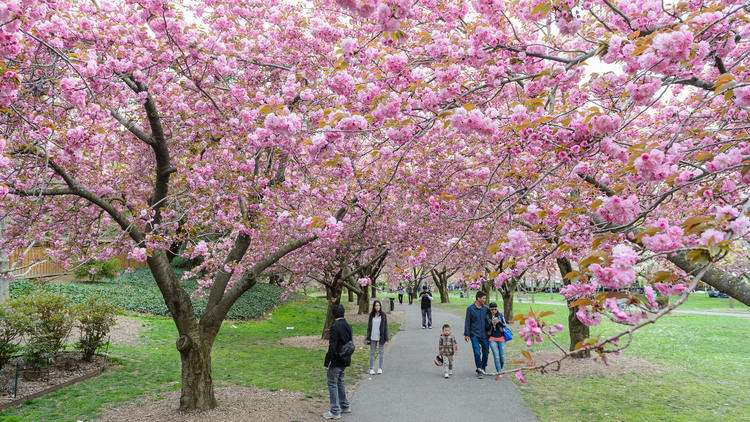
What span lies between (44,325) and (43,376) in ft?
3.53

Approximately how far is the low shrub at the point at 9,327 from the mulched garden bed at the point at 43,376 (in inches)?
9.8

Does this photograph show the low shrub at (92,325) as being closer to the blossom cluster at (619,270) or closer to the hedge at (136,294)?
the hedge at (136,294)

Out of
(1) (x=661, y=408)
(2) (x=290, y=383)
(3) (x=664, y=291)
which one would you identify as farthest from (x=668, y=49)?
(2) (x=290, y=383)

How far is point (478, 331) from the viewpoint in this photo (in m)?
8.77

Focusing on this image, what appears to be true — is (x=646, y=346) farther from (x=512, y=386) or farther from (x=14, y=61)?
(x=14, y=61)

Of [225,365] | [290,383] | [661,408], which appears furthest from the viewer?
[225,365]

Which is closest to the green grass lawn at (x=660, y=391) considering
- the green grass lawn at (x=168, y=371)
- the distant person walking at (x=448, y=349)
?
the distant person walking at (x=448, y=349)

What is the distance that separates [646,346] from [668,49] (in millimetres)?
14051

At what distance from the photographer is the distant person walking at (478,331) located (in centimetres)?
870

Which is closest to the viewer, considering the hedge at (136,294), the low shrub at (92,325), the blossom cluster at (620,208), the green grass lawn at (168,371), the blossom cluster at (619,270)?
the blossom cluster at (619,270)

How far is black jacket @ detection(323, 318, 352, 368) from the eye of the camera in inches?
251

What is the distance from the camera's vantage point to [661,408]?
6617 mm

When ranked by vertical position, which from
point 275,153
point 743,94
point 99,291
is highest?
point 275,153

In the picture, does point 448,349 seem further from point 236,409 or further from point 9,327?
point 9,327
